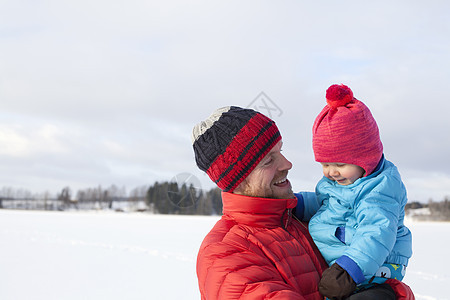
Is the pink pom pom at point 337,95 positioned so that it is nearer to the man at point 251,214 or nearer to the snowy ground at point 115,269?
the man at point 251,214

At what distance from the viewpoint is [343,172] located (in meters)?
2.06

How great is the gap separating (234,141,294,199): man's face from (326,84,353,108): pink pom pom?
1.21ft

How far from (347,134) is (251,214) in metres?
0.60

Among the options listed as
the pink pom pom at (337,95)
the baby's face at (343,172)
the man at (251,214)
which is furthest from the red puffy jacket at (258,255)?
the pink pom pom at (337,95)

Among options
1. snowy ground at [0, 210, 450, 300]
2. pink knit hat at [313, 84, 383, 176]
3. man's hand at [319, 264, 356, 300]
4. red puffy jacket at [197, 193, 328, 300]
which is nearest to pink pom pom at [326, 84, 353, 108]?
pink knit hat at [313, 84, 383, 176]

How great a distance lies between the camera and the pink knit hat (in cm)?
202

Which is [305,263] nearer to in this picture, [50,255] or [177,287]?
[177,287]

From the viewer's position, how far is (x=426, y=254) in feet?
30.7

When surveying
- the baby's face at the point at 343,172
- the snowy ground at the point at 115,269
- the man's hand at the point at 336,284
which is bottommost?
the snowy ground at the point at 115,269

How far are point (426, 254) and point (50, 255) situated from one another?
8.16 metres

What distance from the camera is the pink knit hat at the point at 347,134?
2.02 meters

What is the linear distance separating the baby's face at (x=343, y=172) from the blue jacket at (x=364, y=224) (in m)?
0.04

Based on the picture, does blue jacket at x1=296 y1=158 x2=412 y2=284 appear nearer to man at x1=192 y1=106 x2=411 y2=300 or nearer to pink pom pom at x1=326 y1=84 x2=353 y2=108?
man at x1=192 y1=106 x2=411 y2=300

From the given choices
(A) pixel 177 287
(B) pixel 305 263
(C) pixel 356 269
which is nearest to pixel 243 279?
(B) pixel 305 263
